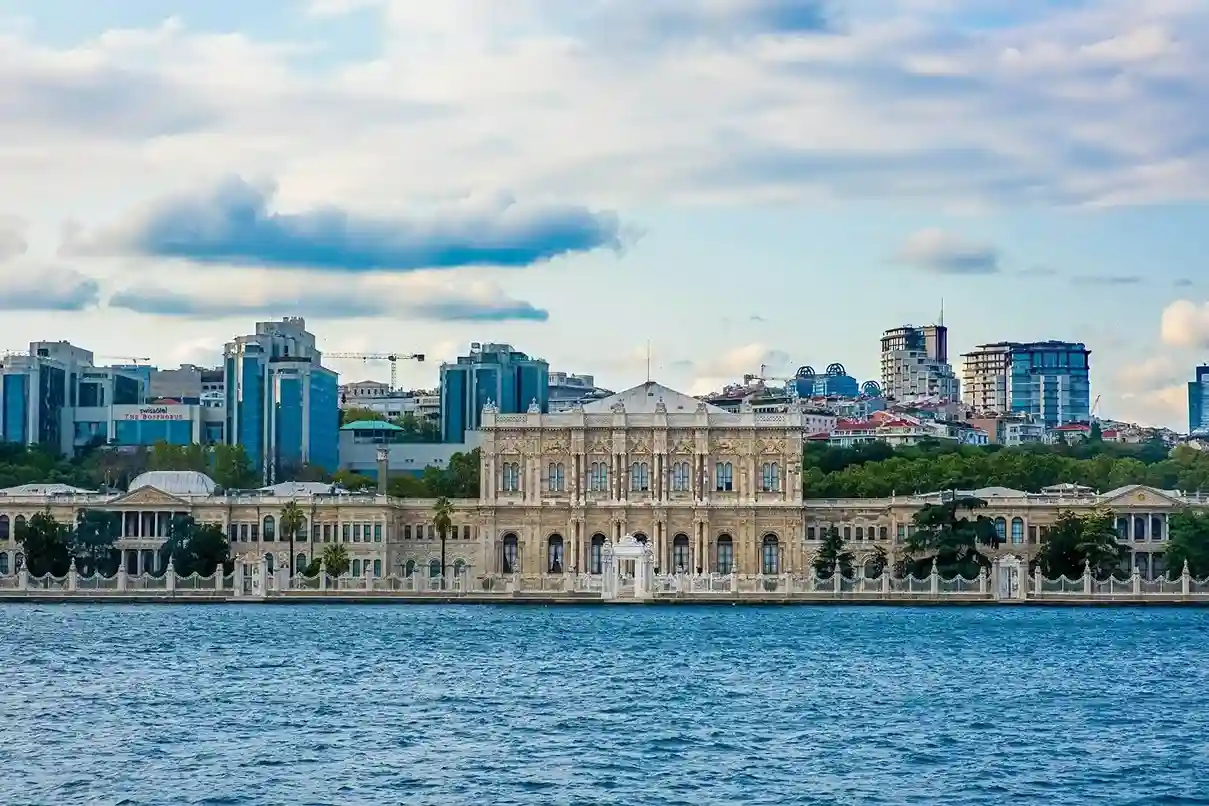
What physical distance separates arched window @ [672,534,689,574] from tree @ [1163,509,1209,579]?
72.9ft

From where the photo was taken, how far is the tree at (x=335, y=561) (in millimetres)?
100750

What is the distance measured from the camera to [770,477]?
11044 centimetres

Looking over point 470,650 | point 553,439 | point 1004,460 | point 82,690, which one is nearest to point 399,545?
point 553,439

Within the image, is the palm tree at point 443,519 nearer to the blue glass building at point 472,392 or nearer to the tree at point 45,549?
the tree at point 45,549

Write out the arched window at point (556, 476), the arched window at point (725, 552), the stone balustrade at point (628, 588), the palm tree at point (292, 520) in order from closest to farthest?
the stone balustrade at point (628, 588) → the palm tree at point (292, 520) → the arched window at point (725, 552) → the arched window at point (556, 476)

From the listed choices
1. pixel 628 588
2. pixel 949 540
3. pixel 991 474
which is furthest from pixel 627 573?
pixel 991 474

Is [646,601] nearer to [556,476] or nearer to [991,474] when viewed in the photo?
[556,476]

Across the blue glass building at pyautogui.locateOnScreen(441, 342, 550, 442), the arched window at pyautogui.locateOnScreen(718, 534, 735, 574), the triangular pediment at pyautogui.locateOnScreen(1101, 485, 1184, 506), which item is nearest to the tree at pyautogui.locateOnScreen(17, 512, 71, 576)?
the arched window at pyautogui.locateOnScreen(718, 534, 735, 574)

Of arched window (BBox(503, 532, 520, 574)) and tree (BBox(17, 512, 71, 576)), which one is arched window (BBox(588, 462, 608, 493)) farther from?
tree (BBox(17, 512, 71, 576))

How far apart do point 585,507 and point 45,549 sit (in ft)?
77.8

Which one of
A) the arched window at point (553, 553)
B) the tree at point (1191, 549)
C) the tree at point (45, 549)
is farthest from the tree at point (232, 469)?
the tree at point (1191, 549)

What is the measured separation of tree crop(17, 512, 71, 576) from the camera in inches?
3848

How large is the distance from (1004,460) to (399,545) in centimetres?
2898

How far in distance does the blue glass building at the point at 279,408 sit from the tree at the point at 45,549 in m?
60.8
